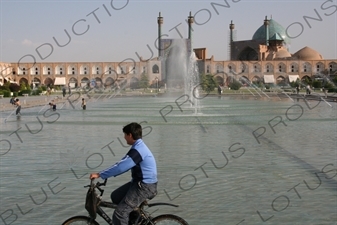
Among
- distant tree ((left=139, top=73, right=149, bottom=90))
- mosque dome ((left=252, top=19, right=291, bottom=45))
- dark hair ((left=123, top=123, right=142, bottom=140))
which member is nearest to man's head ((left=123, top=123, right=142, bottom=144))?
dark hair ((left=123, top=123, right=142, bottom=140))

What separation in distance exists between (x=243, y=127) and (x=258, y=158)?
5187mm

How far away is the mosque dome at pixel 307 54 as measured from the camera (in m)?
77.9

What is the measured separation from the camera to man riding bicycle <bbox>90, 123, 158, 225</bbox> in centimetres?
343

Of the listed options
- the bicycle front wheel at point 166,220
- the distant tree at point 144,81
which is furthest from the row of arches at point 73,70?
the bicycle front wheel at point 166,220

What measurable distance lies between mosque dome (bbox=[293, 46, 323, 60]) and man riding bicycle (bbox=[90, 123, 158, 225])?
7705 centimetres

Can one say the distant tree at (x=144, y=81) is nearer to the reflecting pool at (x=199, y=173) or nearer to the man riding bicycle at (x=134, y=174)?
the reflecting pool at (x=199, y=173)

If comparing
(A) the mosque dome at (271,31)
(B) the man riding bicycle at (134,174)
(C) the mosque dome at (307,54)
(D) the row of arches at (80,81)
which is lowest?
(D) the row of arches at (80,81)

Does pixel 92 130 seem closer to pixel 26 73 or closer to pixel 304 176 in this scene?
pixel 304 176

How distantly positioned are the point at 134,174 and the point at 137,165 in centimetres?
7

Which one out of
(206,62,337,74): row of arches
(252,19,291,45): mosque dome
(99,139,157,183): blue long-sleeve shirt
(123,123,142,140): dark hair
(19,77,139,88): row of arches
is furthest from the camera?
(252,19,291,45): mosque dome

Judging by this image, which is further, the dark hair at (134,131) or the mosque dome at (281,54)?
the mosque dome at (281,54)

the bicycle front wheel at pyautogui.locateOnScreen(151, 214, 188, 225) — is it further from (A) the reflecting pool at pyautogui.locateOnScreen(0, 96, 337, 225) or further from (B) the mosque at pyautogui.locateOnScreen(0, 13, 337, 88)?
(B) the mosque at pyautogui.locateOnScreen(0, 13, 337, 88)

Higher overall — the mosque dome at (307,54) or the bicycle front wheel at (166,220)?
the mosque dome at (307,54)

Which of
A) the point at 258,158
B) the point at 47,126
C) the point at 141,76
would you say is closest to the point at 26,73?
the point at 141,76
